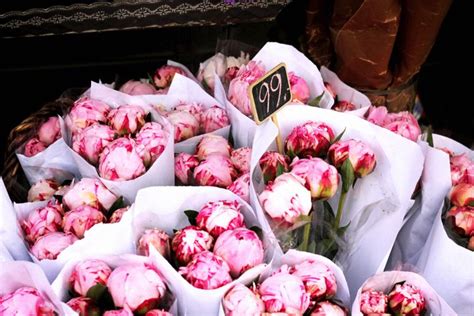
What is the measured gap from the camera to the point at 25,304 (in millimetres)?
834

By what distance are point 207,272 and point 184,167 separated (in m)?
0.33

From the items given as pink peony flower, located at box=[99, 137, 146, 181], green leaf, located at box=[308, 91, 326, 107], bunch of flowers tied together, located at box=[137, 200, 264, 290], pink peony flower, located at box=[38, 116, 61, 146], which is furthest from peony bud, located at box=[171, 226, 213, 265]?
pink peony flower, located at box=[38, 116, 61, 146]

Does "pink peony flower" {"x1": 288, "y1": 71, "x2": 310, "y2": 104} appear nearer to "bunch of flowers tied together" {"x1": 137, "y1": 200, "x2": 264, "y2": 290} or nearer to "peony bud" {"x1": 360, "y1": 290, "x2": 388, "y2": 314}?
"bunch of flowers tied together" {"x1": 137, "y1": 200, "x2": 264, "y2": 290}

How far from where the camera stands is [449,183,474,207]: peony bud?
41.5 inches

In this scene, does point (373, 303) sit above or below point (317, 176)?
below

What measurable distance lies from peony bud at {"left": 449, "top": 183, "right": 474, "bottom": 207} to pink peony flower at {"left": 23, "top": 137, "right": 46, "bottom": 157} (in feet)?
2.61

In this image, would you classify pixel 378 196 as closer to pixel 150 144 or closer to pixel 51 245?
pixel 150 144

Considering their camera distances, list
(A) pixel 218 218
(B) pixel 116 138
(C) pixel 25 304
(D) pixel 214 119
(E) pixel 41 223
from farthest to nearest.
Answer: (D) pixel 214 119 < (B) pixel 116 138 < (E) pixel 41 223 < (A) pixel 218 218 < (C) pixel 25 304

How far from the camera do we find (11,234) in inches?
40.2

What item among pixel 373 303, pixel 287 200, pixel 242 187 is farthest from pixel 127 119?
pixel 373 303

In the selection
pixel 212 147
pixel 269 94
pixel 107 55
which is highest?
pixel 269 94

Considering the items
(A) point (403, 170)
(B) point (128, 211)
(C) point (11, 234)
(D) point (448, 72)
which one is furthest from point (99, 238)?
(D) point (448, 72)

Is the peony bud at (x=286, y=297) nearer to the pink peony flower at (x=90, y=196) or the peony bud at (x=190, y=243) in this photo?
the peony bud at (x=190, y=243)

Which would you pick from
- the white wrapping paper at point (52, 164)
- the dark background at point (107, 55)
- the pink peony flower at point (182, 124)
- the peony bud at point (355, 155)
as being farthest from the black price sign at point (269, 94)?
the dark background at point (107, 55)
